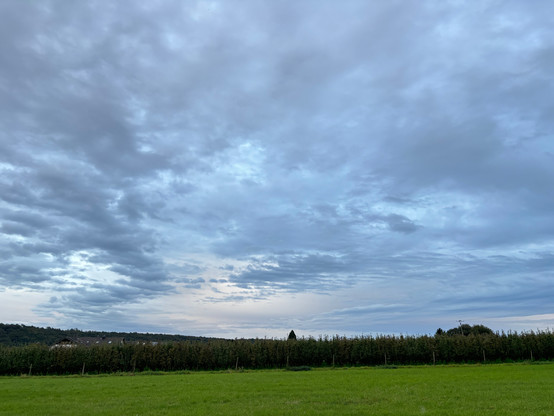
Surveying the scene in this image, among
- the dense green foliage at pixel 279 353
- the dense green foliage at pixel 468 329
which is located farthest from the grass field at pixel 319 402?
the dense green foliage at pixel 468 329

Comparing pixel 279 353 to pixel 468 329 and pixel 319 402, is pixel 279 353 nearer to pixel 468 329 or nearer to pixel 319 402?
pixel 319 402

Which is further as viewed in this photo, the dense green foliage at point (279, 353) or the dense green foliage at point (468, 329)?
the dense green foliage at point (468, 329)

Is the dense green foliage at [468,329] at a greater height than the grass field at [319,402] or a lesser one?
greater

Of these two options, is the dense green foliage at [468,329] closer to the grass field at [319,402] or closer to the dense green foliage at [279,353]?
the dense green foliage at [279,353]

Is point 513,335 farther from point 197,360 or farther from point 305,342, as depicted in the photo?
point 197,360

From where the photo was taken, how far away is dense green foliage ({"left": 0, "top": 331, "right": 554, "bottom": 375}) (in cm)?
5450

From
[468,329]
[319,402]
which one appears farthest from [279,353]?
[468,329]

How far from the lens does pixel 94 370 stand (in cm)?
5500

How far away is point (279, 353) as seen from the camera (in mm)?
56688

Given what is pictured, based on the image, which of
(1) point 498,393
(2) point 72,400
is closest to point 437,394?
(1) point 498,393

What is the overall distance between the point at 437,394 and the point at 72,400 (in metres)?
15.7

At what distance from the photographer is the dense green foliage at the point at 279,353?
5450 cm

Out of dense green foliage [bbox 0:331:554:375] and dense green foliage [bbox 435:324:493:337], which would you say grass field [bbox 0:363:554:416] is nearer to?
dense green foliage [bbox 0:331:554:375]

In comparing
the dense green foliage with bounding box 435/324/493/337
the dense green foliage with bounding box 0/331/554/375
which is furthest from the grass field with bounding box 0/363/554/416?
the dense green foliage with bounding box 435/324/493/337
